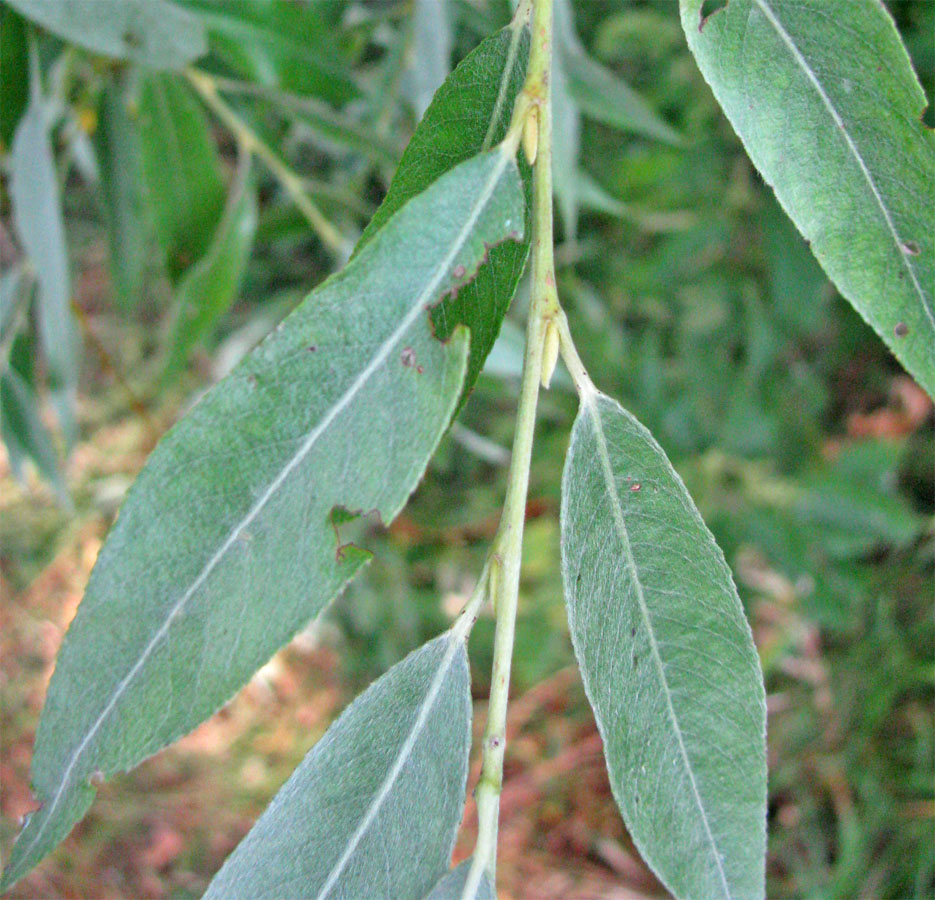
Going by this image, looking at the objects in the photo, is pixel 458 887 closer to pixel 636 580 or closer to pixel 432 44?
pixel 636 580

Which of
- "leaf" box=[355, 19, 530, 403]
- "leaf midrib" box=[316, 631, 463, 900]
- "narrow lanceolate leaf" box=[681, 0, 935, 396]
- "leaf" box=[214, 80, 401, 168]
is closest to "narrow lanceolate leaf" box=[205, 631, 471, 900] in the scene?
"leaf midrib" box=[316, 631, 463, 900]

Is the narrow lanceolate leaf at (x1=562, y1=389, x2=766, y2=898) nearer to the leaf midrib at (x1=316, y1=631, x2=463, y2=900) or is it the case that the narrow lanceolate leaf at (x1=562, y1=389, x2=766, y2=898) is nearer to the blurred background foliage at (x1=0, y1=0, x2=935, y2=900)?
the leaf midrib at (x1=316, y1=631, x2=463, y2=900)

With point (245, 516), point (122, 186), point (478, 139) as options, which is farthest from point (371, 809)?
point (122, 186)

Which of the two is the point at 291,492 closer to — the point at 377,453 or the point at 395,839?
the point at 377,453

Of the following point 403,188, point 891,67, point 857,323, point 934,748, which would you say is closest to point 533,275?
point 403,188

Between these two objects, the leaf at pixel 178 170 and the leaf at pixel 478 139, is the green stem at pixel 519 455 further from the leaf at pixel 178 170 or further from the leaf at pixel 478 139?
the leaf at pixel 178 170

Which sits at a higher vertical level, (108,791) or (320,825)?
(320,825)
